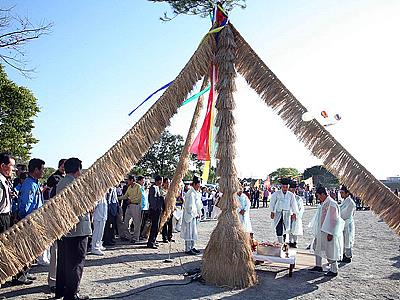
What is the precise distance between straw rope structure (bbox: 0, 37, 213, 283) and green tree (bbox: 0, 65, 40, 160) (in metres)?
23.2

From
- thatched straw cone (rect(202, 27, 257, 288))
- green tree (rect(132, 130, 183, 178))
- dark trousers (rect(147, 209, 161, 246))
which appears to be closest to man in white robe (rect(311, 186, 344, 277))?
thatched straw cone (rect(202, 27, 257, 288))

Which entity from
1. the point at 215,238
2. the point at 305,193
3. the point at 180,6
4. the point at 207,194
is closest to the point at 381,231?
the point at 207,194

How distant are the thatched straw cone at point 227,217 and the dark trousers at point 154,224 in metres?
4.51

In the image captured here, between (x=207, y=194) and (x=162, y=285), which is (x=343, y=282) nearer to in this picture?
(x=162, y=285)

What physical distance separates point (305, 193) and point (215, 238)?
112 feet

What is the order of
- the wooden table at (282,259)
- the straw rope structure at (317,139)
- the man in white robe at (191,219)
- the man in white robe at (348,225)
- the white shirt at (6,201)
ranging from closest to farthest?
the straw rope structure at (317,139), the white shirt at (6,201), the wooden table at (282,259), the man in white robe at (348,225), the man in white robe at (191,219)

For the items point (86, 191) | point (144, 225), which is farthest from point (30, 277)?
point (144, 225)

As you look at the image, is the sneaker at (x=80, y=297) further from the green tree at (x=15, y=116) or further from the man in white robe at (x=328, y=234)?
the green tree at (x=15, y=116)

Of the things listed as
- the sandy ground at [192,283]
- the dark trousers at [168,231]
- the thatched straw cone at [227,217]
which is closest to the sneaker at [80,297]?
the sandy ground at [192,283]

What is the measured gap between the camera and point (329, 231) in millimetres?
8398

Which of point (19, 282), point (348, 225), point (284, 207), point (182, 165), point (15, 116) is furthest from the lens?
point (15, 116)

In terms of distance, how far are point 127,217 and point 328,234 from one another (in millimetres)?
6875

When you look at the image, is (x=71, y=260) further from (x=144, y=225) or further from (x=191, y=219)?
(x=144, y=225)

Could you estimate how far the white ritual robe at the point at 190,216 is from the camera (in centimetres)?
1057
